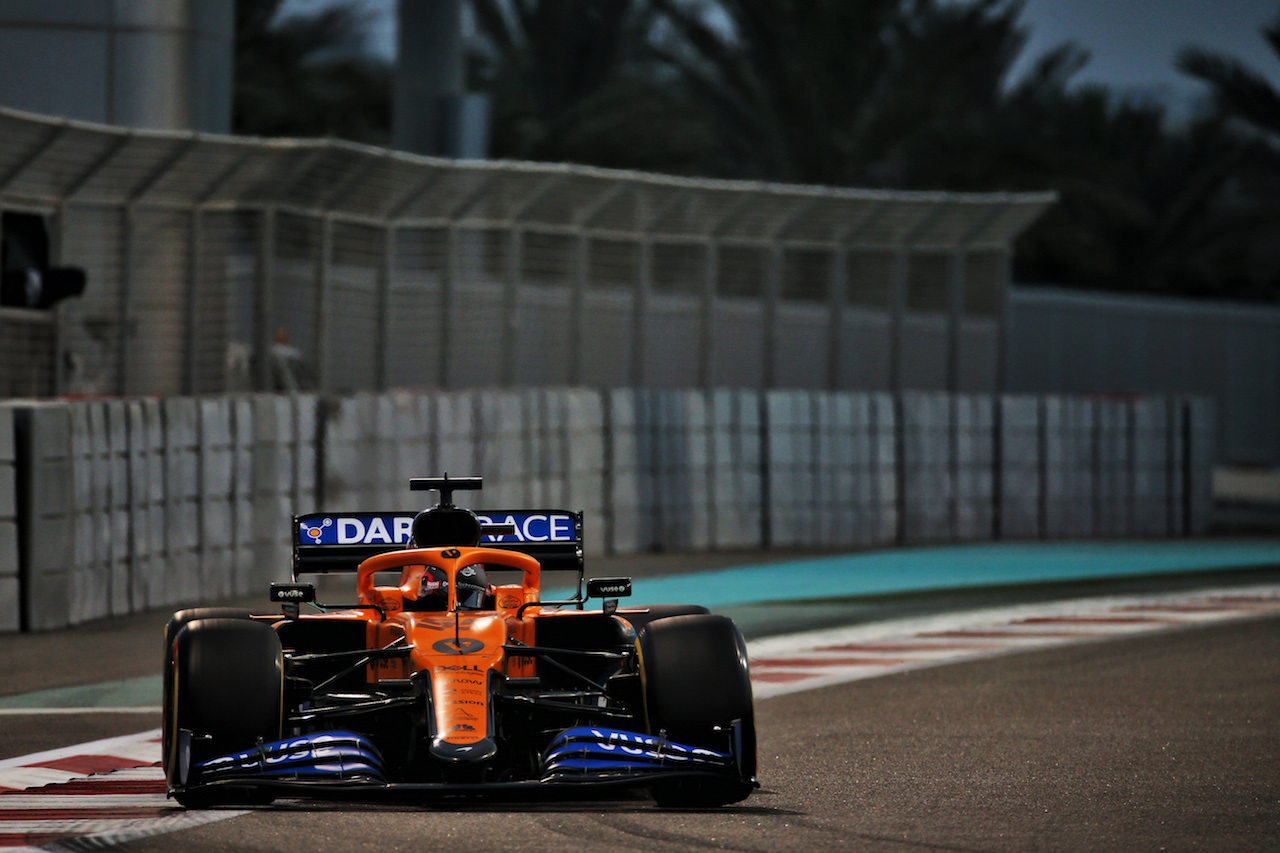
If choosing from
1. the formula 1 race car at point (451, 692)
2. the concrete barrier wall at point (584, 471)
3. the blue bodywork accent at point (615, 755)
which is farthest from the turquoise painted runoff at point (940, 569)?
the blue bodywork accent at point (615, 755)

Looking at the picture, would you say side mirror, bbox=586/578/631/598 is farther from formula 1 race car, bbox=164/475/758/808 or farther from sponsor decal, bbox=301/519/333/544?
sponsor decal, bbox=301/519/333/544

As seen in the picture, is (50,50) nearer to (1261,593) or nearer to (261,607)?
(261,607)

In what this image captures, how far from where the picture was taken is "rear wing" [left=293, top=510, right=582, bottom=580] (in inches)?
335

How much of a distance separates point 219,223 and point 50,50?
496 cm

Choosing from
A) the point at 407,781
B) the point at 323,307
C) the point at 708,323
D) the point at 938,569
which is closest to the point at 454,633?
the point at 407,781

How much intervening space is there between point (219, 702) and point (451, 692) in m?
0.75

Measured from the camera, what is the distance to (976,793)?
24.6ft

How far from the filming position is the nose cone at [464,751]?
6.70 meters

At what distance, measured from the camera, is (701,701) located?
7191 millimetres

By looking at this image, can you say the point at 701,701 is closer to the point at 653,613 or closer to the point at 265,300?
the point at 653,613

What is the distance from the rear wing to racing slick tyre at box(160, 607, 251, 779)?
818 millimetres

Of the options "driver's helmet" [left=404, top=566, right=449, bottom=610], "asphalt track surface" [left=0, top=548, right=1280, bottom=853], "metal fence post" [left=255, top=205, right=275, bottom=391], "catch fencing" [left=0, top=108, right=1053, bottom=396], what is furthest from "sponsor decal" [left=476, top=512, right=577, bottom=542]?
"metal fence post" [left=255, top=205, right=275, bottom=391]

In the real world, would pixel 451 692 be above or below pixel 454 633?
below

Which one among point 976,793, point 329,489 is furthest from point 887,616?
point 976,793
